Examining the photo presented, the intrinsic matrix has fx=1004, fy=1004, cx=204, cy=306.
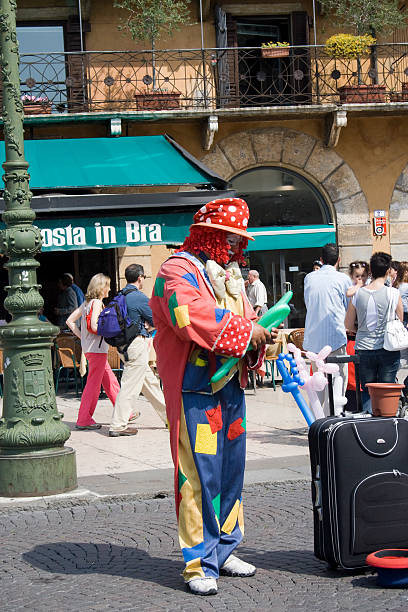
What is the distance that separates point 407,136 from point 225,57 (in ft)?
11.6

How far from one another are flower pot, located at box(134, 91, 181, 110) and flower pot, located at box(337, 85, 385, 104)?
114 inches

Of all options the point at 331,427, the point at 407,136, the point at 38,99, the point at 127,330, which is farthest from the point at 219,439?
the point at 407,136

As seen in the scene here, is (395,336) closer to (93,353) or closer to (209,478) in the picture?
(93,353)

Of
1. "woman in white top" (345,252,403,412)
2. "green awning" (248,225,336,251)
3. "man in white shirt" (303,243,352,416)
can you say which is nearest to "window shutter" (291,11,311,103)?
"green awning" (248,225,336,251)

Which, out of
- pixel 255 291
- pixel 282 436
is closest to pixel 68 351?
pixel 255 291

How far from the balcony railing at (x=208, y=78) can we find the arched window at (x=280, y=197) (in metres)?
1.27

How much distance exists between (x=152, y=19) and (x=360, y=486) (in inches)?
520

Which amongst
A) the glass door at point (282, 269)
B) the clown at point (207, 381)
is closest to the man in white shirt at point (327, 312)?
the clown at point (207, 381)

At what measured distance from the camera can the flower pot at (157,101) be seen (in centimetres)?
1695

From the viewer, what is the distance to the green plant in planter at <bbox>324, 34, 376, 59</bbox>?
17219 millimetres

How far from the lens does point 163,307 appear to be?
4.82 m

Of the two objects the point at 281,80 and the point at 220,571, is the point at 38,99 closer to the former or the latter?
the point at 281,80

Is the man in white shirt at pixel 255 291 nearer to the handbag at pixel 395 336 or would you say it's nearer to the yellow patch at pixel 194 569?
the handbag at pixel 395 336

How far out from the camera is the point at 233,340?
4645 mm
